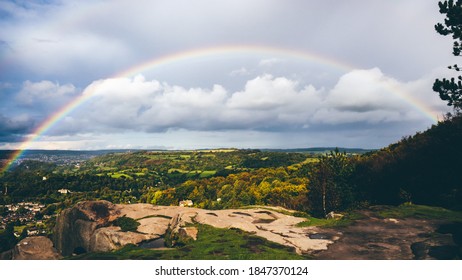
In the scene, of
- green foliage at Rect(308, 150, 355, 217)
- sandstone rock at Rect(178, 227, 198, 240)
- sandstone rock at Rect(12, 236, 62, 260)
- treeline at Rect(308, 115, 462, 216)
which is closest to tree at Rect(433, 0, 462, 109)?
treeline at Rect(308, 115, 462, 216)

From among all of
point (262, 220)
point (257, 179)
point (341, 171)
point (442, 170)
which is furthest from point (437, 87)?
point (257, 179)

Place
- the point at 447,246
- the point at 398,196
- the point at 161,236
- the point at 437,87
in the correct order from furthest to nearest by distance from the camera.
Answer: the point at 398,196 → the point at 437,87 → the point at 161,236 → the point at 447,246

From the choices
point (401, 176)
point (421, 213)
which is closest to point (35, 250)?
point (421, 213)

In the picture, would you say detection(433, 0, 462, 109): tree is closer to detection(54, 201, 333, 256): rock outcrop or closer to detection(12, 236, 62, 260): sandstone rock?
detection(54, 201, 333, 256): rock outcrop

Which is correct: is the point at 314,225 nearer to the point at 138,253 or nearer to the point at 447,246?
the point at 447,246

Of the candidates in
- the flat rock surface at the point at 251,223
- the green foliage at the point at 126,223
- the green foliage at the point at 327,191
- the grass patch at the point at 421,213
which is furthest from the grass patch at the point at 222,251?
the green foliage at the point at 327,191

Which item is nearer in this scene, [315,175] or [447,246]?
[447,246]
